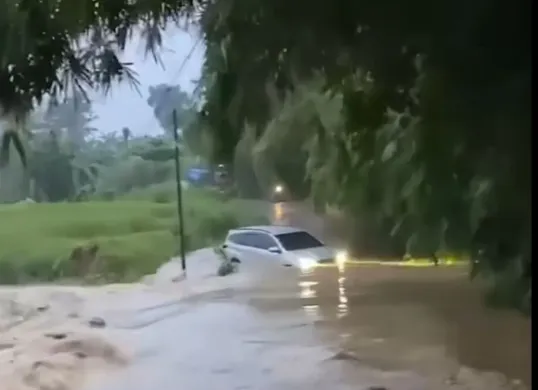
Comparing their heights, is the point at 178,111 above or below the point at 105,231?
above

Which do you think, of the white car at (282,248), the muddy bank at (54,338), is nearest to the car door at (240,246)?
the white car at (282,248)

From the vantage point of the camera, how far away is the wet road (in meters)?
0.67

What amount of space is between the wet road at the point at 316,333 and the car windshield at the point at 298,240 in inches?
0.4

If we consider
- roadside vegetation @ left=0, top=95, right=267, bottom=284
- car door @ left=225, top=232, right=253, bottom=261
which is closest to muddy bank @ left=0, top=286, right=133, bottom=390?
roadside vegetation @ left=0, top=95, right=267, bottom=284

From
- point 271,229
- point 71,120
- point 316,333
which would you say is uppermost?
point 71,120

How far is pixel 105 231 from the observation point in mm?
699

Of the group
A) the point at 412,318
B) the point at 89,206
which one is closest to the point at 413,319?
the point at 412,318

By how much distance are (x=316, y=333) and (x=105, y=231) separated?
0.79ft

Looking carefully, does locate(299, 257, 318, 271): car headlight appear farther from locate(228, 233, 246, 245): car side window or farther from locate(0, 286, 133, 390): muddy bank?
locate(0, 286, 133, 390): muddy bank

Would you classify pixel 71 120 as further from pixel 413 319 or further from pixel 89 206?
pixel 413 319

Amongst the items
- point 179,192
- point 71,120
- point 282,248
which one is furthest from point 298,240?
point 71,120

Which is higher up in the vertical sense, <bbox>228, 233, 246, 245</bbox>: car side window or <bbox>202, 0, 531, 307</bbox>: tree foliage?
<bbox>202, 0, 531, 307</bbox>: tree foliage

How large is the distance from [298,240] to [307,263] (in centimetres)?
3

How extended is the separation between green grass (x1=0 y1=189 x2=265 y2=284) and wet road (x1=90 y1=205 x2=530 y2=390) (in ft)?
0.12
